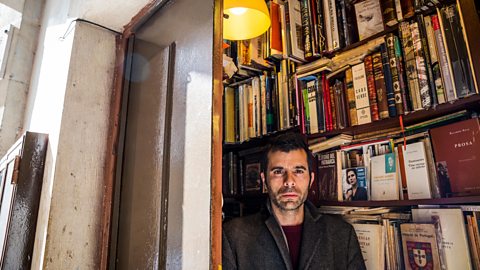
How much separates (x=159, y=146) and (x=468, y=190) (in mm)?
1037

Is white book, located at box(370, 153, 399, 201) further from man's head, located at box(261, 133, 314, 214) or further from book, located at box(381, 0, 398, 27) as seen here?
book, located at box(381, 0, 398, 27)

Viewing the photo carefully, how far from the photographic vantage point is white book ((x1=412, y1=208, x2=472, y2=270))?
1.05 m

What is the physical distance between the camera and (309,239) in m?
1.39

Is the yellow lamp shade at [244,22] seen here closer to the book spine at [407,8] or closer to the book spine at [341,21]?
the book spine at [341,21]

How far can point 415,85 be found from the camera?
4.00ft

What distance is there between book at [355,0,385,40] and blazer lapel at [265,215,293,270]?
0.96 meters

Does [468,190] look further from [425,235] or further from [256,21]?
[256,21]

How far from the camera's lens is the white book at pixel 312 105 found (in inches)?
62.8

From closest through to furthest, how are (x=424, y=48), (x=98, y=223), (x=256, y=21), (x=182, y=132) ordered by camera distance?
1. (x=182, y=132)
2. (x=98, y=223)
3. (x=424, y=48)
4. (x=256, y=21)

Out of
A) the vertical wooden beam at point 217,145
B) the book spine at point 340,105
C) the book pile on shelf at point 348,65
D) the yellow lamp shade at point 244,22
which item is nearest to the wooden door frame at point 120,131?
the vertical wooden beam at point 217,145

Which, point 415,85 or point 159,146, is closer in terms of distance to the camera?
point 159,146

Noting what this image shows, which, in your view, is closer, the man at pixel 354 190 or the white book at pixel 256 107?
the man at pixel 354 190

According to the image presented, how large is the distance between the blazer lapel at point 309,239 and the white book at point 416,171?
1.36ft

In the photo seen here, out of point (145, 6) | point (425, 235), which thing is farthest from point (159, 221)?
point (425, 235)
